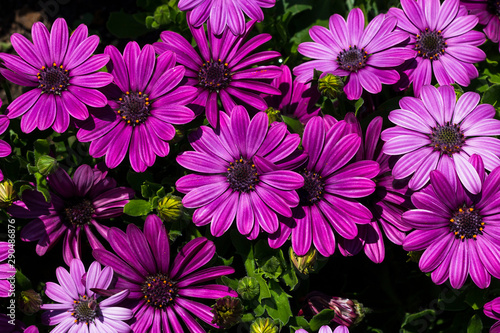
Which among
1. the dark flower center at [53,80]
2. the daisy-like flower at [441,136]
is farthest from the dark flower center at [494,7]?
the dark flower center at [53,80]

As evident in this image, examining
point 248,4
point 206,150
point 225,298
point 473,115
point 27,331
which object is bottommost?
point 27,331

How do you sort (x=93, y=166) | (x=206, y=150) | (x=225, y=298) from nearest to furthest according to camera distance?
(x=225, y=298)
(x=206, y=150)
(x=93, y=166)

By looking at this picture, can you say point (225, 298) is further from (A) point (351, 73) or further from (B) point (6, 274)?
(A) point (351, 73)

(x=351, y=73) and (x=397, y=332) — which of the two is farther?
(x=397, y=332)

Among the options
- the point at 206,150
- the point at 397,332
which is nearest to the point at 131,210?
the point at 206,150

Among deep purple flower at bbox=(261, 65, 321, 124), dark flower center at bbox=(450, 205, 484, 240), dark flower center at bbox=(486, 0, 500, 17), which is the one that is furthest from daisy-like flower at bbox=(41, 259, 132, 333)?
dark flower center at bbox=(486, 0, 500, 17)

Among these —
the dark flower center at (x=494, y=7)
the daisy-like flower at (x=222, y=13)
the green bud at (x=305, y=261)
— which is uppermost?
the dark flower center at (x=494, y=7)

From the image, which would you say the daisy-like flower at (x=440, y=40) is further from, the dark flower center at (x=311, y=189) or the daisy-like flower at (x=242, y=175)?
the daisy-like flower at (x=242, y=175)
